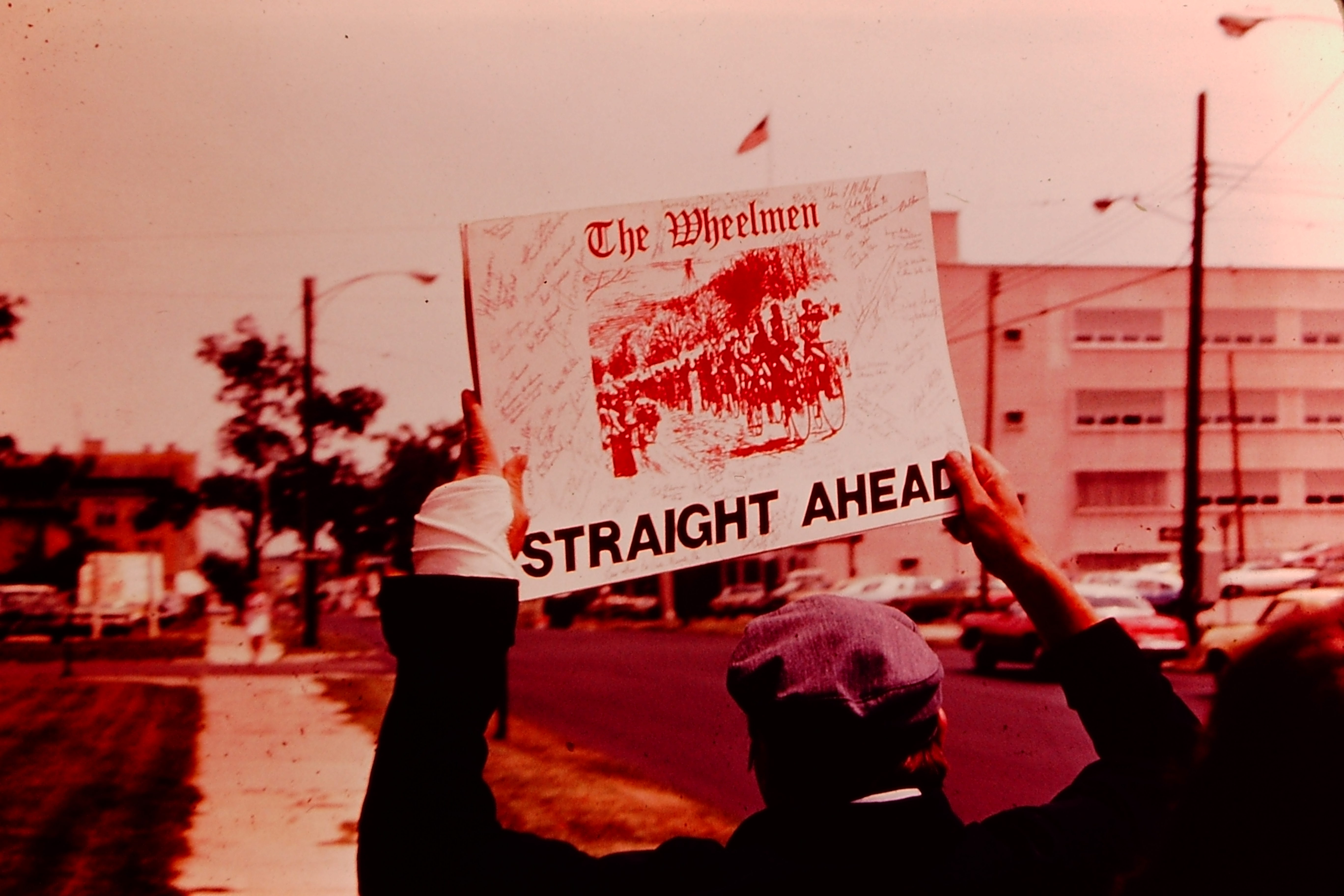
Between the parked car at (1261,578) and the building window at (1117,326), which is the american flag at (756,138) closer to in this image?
→ the building window at (1117,326)

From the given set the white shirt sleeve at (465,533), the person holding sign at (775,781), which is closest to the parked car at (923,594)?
→ the person holding sign at (775,781)

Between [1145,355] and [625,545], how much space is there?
0.95m

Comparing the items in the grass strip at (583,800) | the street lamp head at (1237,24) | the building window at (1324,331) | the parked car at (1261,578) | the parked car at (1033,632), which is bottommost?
the grass strip at (583,800)

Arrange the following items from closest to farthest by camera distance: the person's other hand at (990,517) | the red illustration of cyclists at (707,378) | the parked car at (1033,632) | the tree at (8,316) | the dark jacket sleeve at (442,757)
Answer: the dark jacket sleeve at (442,757) → the person's other hand at (990,517) → the red illustration of cyclists at (707,378) → the tree at (8,316) → the parked car at (1033,632)

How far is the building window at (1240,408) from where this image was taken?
1858 millimetres

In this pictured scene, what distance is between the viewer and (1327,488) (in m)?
1.89

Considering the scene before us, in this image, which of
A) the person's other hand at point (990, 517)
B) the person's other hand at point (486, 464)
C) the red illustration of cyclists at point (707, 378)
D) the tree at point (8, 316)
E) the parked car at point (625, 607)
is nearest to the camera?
the person's other hand at point (486, 464)

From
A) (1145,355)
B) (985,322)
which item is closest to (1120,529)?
(1145,355)

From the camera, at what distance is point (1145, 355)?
184 centimetres

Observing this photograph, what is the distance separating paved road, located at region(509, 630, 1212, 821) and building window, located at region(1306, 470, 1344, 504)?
1.08ft

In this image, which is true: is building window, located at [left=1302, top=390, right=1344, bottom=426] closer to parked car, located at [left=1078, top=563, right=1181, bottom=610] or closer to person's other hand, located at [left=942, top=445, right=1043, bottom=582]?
parked car, located at [left=1078, top=563, right=1181, bottom=610]

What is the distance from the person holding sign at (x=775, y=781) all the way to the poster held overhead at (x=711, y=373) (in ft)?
1.08

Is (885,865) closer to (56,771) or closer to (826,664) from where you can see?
(826,664)

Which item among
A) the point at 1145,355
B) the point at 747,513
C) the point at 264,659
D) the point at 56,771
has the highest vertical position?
the point at 1145,355
